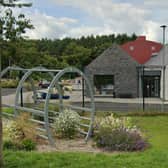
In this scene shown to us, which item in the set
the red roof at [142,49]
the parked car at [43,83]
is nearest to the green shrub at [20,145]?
the parked car at [43,83]

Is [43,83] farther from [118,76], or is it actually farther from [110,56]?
[110,56]

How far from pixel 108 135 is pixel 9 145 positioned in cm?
283

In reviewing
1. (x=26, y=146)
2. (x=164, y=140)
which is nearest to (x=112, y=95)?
(x=164, y=140)

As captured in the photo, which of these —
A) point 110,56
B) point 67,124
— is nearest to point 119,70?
point 110,56

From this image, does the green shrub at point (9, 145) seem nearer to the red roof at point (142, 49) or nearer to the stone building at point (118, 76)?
the stone building at point (118, 76)

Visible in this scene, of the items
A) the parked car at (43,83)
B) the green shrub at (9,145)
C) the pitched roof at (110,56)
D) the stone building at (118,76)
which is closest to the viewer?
the green shrub at (9,145)

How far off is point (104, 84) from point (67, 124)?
3141 centimetres

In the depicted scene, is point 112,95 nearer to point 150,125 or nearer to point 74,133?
point 150,125

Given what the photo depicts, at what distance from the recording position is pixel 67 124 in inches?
488

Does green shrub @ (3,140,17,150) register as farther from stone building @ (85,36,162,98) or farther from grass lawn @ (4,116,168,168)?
stone building @ (85,36,162,98)

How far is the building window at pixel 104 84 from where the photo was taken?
Answer: 140ft

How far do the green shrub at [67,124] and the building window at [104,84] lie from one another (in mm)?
29978

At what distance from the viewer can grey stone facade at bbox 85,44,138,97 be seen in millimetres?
43250

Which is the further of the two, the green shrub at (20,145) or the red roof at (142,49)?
the red roof at (142,49)
